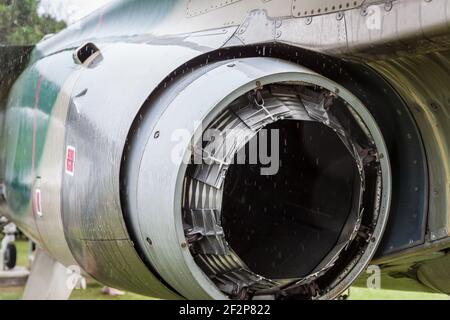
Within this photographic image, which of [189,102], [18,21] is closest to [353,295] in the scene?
[18,21]

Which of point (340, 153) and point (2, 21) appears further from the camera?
point (2, 21)

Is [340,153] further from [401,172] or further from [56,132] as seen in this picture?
[56,132]

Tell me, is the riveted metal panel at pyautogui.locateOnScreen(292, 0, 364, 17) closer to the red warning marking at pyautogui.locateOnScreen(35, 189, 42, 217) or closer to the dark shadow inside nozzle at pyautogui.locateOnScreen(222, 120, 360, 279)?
the dark shadow inside nozzle at pyautogui.locateOnScreen(222, 120, 360, 279)

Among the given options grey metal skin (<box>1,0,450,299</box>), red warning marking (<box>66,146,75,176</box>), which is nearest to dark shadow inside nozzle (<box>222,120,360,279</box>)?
grey metal skin (<box>1,0,450,299</box>)

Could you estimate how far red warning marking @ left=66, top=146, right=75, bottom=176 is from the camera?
3.35 meters

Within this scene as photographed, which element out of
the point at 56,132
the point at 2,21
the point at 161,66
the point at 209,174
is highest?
the point at 2,21

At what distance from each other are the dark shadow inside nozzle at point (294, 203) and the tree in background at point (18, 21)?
8.85 feet

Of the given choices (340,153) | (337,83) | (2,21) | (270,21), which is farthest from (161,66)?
(2,21)

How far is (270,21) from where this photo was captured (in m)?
2.96

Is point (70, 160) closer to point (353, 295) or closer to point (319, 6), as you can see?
point (319, 6)

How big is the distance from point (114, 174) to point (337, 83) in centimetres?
107

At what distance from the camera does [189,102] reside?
2623 mm

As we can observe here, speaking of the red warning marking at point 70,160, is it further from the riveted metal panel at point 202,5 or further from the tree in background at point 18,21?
the tree in background at point 18,21

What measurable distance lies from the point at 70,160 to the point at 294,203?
124 centimetres
